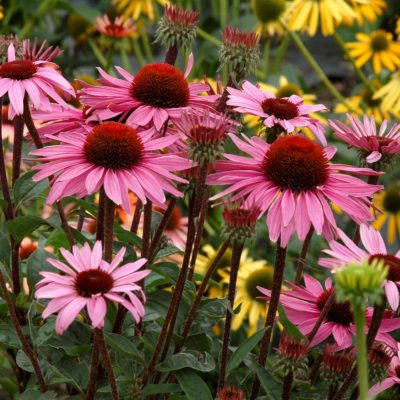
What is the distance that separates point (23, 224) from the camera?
1.10 m

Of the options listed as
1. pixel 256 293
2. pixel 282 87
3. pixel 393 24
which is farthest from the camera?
pixel 393 24

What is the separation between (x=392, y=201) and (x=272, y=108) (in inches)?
58.0

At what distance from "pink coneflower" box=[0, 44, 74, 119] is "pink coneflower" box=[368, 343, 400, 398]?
0.48 metres

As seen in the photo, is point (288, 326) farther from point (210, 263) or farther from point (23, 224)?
point (210, 263)

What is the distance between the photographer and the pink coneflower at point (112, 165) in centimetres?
92

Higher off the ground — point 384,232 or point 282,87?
point 282,87

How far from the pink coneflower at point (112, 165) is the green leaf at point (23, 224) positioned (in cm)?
12

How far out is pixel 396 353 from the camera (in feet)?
3.78

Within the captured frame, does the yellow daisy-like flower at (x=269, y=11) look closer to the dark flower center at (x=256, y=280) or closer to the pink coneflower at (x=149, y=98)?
the dark flower center at (x=256, y=280)

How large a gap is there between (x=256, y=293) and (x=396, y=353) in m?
0.69

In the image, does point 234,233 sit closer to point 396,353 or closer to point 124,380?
point 124,380

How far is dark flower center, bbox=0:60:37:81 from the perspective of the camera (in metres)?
1.05

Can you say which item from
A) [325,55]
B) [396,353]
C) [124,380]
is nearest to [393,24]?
[325,55]

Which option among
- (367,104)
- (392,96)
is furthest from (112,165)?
(367,104)
